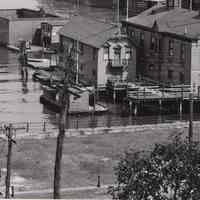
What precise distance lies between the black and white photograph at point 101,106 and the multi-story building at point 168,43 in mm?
79

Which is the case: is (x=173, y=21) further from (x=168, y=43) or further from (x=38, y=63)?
(x=38, y=63)

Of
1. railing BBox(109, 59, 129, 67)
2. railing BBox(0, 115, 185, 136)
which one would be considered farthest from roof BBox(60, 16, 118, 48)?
railing BBox(0, 115, 185, 136)

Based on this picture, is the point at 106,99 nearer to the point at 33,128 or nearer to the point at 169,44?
the point at 169,44

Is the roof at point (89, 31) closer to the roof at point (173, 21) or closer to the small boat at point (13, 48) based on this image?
the roof at point (173, 21)

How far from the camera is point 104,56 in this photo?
63312 millimetres

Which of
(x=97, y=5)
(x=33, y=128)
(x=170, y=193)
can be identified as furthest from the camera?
(x=97, y=5)

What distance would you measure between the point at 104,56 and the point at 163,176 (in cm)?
4137

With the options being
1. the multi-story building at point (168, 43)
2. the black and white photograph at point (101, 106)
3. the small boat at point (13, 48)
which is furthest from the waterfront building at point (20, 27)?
the multi-story building at point (168, 43)

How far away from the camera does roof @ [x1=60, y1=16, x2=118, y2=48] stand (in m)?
63.5

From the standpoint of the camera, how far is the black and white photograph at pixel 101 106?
2369cm

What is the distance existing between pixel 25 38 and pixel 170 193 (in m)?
65.5

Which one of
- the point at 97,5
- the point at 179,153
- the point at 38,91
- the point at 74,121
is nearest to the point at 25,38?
the point at 38,91

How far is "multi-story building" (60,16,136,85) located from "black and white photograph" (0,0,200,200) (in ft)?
0.25

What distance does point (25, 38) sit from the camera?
284 ft
